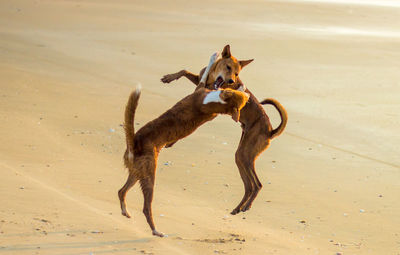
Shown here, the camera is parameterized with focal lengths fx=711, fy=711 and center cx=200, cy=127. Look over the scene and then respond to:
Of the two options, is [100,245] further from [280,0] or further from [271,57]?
[280,0]

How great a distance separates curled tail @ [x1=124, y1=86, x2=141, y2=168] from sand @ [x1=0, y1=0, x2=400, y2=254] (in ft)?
2.50

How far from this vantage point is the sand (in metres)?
7.24

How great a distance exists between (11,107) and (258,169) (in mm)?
4390

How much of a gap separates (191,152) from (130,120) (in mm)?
4113

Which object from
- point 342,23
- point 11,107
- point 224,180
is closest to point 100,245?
point 224,180

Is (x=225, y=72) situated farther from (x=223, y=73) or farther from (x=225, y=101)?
(x=225, y=101)

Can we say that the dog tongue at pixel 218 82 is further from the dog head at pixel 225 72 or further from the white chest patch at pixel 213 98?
the white chest patch at pixel 213 98

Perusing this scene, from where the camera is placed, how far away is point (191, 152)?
1079 cm

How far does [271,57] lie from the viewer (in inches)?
821

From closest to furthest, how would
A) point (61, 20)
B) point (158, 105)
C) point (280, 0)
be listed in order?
point (158, 105), point (61, 20), point (280, 0)

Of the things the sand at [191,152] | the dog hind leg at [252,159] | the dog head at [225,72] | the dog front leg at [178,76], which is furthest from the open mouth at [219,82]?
the sand at [191,152]

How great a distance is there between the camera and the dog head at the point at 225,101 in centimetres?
702

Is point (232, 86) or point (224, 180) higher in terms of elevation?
point (232, 86)

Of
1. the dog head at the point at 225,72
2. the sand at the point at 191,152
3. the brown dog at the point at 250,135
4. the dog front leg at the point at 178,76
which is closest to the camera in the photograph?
the sand at the point at 191,152
